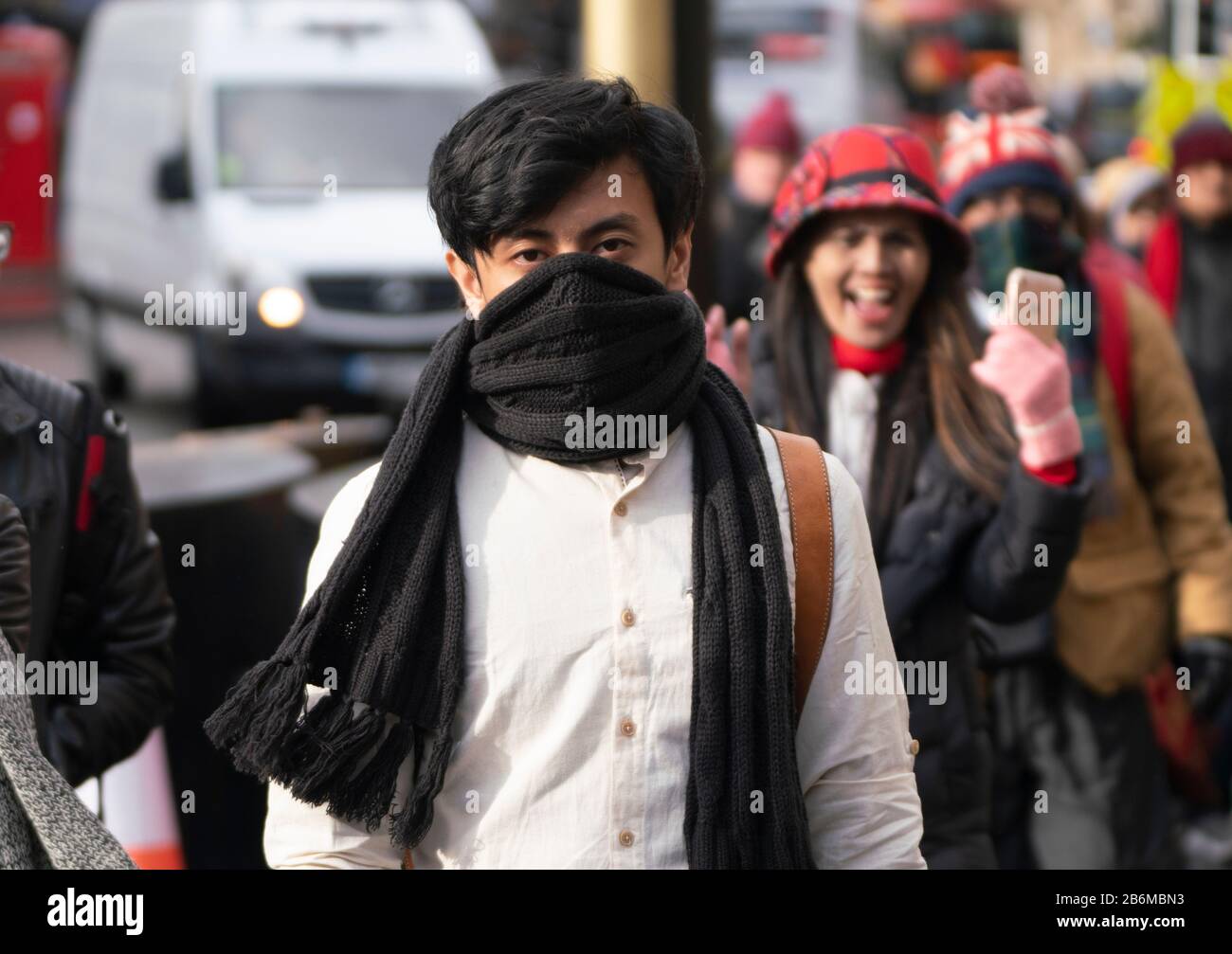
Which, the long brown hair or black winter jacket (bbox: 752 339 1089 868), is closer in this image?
black winter jacket (bbox: 752 339 1089 868)

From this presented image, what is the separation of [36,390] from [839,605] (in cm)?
145

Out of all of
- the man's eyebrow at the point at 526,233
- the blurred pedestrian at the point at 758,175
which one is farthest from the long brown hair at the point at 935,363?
the blurred pedestrian at the point at 758,175

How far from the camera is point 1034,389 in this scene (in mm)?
3309

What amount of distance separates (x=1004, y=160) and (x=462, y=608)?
2524mm

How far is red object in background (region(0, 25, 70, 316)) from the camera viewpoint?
1530cm

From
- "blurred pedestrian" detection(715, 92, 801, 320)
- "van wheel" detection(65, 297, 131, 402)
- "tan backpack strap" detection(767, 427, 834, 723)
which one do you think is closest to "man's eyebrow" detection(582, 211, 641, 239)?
"tan backpack strap" detection(767, 427, 834, 723)

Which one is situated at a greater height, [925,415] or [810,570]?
[925,415]

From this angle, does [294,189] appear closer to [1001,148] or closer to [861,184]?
[1001,148]

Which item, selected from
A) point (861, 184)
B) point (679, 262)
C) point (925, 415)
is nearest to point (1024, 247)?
point (861, 184)

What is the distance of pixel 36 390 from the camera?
10.3 ft

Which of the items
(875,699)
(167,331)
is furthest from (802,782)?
(167,331)

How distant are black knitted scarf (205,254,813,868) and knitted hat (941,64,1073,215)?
2.20 metres

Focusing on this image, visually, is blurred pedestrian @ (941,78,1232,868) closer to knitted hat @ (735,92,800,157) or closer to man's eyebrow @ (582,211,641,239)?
man's eyebrow @ (582,211,641,239)
